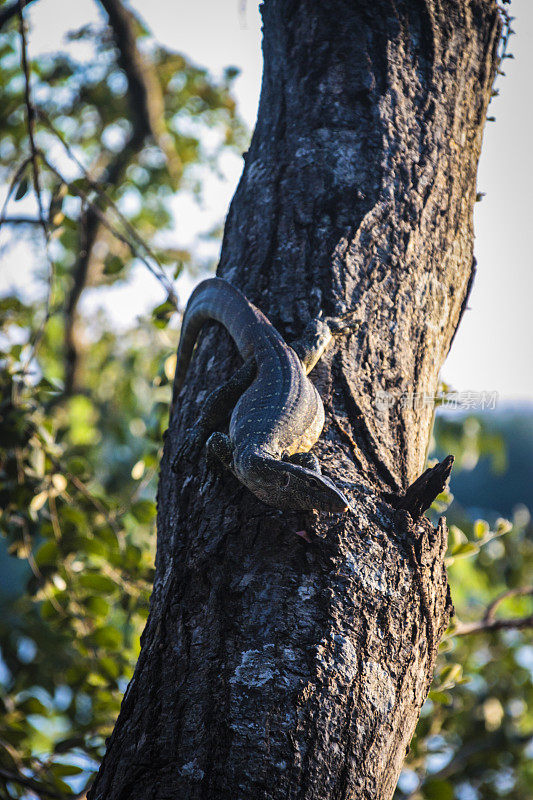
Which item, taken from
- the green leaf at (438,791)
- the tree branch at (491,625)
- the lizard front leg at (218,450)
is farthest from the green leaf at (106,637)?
the green leaf at (438,791)

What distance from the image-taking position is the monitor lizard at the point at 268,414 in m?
1.82

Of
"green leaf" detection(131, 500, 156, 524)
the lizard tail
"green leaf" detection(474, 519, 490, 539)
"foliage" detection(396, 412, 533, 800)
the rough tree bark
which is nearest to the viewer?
the rough tree bark

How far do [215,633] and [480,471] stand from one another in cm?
2111

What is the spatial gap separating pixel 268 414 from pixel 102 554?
1278 millimetres

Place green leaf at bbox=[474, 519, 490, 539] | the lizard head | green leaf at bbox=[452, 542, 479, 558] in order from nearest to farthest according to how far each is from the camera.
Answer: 1. the lizard head
2. green leaf at bbox=[452, 542, 479, 558]
3. green leaf at bbox=[474, 519, 490, 539]

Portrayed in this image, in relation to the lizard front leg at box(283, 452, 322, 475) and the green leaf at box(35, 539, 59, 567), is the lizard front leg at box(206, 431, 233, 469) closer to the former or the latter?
the lizard front leg at box(283, 452, 322, 475)

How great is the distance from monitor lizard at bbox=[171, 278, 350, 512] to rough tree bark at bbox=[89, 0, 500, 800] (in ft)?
0.16

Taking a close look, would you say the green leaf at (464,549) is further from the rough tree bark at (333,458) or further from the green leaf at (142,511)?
the green leaf at (142,511)

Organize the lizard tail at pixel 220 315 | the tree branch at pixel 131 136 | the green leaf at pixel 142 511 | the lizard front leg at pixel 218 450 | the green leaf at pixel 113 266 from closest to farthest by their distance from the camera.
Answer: the lizard front leg at pixel 218 450 → the lizard tail at pixel 220 315 → the green leaf at pixel 142 511 → the green leaf at pixel 113 266 → the tree branch at pixel 131 136

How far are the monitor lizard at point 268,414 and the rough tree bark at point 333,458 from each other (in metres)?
0.05

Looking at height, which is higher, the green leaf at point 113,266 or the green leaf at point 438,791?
the green leaf at point 113,266

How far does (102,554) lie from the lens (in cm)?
310

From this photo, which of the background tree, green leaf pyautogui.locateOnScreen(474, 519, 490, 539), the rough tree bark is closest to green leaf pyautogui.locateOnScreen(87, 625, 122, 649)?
the background tree

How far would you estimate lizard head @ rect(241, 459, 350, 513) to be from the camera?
1696mm
